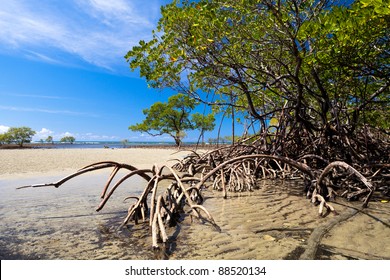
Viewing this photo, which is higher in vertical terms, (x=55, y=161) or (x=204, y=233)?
(x=55, y=161)

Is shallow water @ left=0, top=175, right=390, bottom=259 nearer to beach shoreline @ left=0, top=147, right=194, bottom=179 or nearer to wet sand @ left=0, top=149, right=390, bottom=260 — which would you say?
wet sand @ left=0, top=149, right=390, bottom=260

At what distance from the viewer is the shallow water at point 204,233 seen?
2.21 metres

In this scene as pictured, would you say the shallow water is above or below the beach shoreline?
below

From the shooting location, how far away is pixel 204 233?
2633 millimetres

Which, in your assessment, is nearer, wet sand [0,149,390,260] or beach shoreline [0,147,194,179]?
wet sand [0,149,390,260]

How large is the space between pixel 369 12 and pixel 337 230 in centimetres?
242

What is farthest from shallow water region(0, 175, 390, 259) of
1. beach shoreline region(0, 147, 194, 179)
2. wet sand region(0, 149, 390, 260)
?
beach shoreline region(0, 147, 194, 179)

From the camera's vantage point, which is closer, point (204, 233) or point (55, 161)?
point (204, 233)

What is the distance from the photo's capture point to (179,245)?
2.34m

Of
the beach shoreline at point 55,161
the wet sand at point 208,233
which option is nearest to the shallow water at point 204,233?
the wet sand at point 208,233

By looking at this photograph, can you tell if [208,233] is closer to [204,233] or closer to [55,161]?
[204,233]

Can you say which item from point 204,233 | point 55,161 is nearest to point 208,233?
point 204,233

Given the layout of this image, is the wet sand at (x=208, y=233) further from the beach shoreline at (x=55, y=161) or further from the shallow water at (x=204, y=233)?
the beach shoreline at (x=55, y=161)

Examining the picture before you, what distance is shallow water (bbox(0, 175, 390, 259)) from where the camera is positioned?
221 cm
